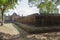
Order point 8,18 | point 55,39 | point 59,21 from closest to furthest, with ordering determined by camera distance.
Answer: point 55,39 → point 59,21 → point 8,18

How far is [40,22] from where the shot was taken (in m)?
21.1

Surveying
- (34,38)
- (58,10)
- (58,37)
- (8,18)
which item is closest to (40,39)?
(34,38)

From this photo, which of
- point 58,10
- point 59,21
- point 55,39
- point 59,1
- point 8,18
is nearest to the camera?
point 55,39

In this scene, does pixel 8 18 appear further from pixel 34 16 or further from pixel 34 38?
pixel 34 38

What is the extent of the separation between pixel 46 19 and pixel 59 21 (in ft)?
6.03

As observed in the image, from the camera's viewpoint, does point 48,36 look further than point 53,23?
No

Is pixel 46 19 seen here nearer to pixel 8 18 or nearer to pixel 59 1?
pixel 59 1

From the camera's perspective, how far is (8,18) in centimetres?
4819

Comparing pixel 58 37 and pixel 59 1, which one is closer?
pixel 58 37

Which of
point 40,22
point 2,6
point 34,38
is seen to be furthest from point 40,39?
point 2,6

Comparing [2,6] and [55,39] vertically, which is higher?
[2,6]

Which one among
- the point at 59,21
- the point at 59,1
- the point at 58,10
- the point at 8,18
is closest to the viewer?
the point at 59,1

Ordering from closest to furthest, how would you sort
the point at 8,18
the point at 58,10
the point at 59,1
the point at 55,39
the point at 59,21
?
the point at 55,39 → the point at 59,1 → the point at 59,21 → the point at 58,10 → the point at 8,18

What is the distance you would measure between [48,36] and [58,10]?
49.8ft
